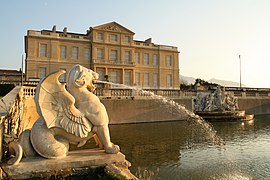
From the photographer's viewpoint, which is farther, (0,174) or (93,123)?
(93,123)

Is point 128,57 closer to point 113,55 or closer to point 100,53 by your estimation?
point 113,55

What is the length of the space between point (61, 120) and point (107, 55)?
98.7ft

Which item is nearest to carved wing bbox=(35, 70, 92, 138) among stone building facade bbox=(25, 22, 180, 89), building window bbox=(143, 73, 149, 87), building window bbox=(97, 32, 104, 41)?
stone building facade bbox=(25, 22, 180, 89)

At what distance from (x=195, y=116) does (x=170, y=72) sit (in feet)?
62.7

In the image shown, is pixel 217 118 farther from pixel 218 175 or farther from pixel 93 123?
pixel 93 123

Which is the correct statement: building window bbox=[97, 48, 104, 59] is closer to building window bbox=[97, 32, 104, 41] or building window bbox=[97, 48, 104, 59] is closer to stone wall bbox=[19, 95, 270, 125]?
building window bbox=[97, 32, 104, 41]

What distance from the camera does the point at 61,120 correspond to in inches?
144

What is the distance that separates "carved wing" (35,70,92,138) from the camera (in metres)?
3.63

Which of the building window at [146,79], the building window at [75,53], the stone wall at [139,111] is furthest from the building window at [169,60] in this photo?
the stone wall at [139,111]

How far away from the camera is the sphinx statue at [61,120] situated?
360cm

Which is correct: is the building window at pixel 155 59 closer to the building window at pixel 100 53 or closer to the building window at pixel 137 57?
the building window at pixel 137 57

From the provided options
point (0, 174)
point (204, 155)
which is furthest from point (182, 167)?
point (0, 174)

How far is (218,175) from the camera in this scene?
5.38m

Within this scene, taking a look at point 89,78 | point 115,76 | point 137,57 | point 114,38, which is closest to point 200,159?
point 89,78
